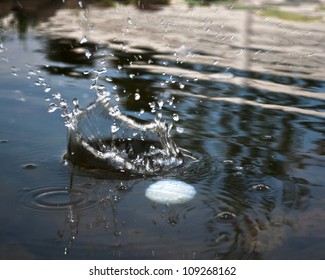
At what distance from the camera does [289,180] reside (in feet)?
11.3

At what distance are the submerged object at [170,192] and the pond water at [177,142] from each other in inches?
1.7

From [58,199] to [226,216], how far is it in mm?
819

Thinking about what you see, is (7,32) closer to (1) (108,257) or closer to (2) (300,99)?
(2) (300,99)

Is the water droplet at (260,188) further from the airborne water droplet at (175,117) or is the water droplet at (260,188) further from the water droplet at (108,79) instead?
the water droplet at (108,79)

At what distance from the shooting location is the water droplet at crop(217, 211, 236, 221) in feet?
9.73

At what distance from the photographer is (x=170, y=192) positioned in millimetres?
3264

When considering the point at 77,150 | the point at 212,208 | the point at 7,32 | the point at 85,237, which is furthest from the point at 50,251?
the point at 7,32

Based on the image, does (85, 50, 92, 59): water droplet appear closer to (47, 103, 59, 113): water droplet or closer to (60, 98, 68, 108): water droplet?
(60, 98, 68, 108): water droplet

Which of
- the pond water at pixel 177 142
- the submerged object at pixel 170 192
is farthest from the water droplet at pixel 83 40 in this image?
the submerged object at pixel 170 192

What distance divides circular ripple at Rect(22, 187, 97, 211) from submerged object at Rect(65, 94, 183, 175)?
0.38m

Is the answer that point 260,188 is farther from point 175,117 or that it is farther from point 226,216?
point 175,117

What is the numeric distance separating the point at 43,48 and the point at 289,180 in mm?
3938

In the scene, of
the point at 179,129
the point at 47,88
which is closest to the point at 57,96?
the point at 47,88

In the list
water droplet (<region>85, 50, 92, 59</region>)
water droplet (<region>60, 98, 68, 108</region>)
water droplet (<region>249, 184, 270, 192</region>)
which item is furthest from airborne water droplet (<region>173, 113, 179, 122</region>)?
water droplet (<region>85, 50, 92, 59</region>)
